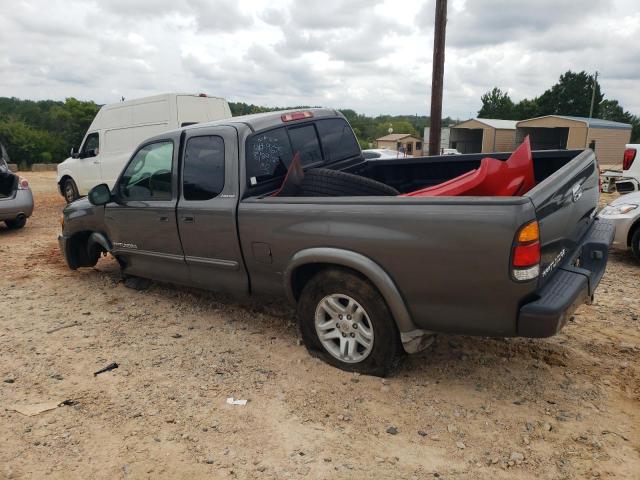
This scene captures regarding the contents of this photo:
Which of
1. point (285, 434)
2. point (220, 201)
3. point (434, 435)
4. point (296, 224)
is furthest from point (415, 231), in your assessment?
point (220, 201)

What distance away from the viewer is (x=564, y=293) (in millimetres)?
2824

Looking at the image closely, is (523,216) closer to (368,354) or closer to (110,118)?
(368,354)

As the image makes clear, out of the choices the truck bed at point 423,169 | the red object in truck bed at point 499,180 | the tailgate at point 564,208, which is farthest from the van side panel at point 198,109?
the tailgate at point 564,208

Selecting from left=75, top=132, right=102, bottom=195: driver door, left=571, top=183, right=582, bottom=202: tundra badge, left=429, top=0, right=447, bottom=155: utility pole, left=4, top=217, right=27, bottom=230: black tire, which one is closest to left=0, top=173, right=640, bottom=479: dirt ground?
left=571, top=183, right=582, bottom=202: tundra badge

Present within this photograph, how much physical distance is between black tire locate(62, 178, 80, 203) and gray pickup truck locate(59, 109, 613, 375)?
8.29 m

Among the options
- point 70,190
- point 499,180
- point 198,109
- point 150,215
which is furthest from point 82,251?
point 70,190

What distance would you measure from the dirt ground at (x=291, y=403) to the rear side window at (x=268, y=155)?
4.58 feet

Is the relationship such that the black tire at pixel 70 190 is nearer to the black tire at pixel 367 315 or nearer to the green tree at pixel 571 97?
the black tire at pixel 367 315

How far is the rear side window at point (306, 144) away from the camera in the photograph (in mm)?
4414

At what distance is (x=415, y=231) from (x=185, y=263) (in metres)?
2.42

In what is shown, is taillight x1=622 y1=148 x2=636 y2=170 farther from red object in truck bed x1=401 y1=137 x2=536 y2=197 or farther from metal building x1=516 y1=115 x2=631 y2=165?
metal building x1=516 y1=115 x2=631 y2=165

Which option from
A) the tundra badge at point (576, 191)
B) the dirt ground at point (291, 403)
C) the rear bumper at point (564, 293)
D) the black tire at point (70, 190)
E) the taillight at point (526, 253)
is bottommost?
the dirt ground at point (291, 403)

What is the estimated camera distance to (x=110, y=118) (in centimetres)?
1127

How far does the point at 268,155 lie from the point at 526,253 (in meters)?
2.31
